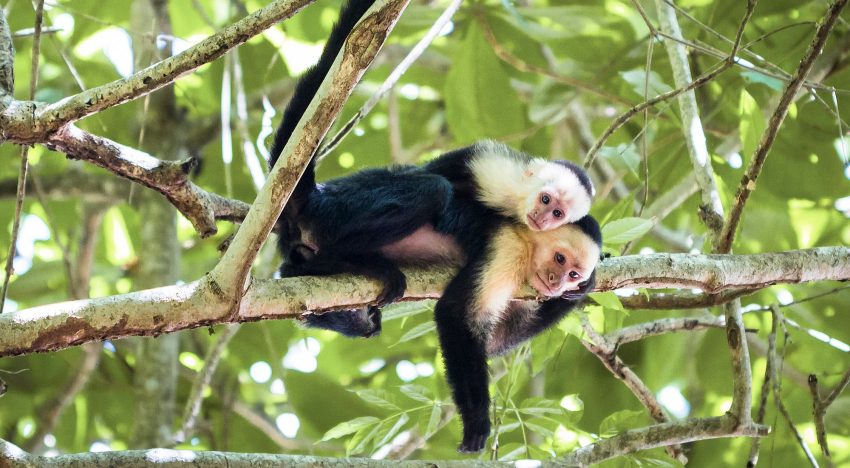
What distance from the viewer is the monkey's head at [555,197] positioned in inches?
137

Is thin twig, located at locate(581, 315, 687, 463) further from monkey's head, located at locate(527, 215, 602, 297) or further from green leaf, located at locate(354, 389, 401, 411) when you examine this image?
green leaf, located at locate(354, 389, 401, 411)

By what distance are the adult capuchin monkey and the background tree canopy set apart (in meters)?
0.27

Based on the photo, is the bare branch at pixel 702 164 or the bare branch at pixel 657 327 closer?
the bare branch at pixel 702 164

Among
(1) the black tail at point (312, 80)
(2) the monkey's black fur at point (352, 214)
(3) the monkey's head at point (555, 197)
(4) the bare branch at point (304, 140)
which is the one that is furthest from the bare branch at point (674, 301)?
(4) the bare branch at point (304, 140)

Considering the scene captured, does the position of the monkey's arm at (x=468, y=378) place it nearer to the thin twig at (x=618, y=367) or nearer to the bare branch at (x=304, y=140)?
the thin twig at (x=618, y=367)

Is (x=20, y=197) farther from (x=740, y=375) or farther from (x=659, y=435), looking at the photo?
(x=740, y=375)

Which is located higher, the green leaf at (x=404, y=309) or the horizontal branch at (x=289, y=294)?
the green leaf at (x=404, y=309)

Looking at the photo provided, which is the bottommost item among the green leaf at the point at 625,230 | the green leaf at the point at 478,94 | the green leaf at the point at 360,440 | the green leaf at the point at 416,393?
the green leaf at the point at 360,440

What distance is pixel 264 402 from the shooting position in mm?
6684

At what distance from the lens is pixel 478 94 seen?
196 inches

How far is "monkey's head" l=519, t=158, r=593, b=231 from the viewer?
3.47m

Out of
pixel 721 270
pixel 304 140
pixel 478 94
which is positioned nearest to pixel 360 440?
pixel 304 140

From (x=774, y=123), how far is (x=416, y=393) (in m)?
1.51

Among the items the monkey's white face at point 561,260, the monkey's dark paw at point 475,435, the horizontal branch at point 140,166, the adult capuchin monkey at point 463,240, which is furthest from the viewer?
the monkey's dark paw at point 475,435
